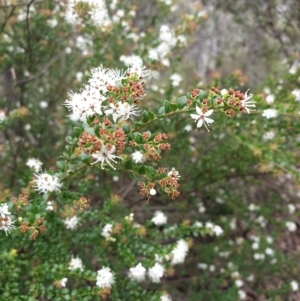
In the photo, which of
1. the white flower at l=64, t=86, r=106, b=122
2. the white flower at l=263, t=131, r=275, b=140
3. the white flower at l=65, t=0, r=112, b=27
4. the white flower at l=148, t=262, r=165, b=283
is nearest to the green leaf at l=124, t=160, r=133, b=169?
the white flower at l=64, t=86, r=106, b=122

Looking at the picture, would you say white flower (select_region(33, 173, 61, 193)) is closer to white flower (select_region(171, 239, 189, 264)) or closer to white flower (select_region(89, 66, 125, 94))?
Answer: white flower (select_region(89, 66, 125, 94))

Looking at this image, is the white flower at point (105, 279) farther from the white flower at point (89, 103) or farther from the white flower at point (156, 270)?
the white flower at point (89, 103)

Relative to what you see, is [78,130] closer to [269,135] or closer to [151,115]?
[151,115]

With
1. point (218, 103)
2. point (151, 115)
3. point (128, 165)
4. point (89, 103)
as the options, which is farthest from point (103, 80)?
point (218, 103)

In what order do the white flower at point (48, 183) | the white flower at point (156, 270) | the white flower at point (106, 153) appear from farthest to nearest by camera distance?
the white flower at point (156, 270) → the white flower at point (48, 183) → the white flower at point (106, 153)

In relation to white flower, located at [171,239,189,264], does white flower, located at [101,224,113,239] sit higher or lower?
higher

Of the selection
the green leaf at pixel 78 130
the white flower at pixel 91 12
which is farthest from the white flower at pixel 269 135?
the green leaf at pixel 78 130

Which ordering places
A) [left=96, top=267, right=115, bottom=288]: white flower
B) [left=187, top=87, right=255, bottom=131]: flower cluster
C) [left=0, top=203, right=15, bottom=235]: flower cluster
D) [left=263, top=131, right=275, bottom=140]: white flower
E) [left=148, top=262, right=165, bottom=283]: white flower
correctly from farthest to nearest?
[left=263, top=131, right=275, bottom=140]: white flower, [left=148, top=262, right=165, bottom=283]: white flower, [left=96, top=267, right=115, bottom=288]: white flower, [left=0, top=203, right=15, bottom=235]: flower cluster, [left=187, top=87, right=255, bottom=131]: flower cluster

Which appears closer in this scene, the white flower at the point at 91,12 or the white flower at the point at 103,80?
the white flower at the point at 103,80

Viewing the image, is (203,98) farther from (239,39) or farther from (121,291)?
(239,39)

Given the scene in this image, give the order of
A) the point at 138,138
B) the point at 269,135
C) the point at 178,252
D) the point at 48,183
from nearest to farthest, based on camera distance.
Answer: the point at 138,138, the point at 48,183, the point at 178,252, the point at 269,135

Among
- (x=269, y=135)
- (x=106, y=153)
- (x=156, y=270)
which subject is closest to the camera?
(x=106, y=153)

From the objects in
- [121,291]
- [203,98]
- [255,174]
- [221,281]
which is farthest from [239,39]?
[203,98]
